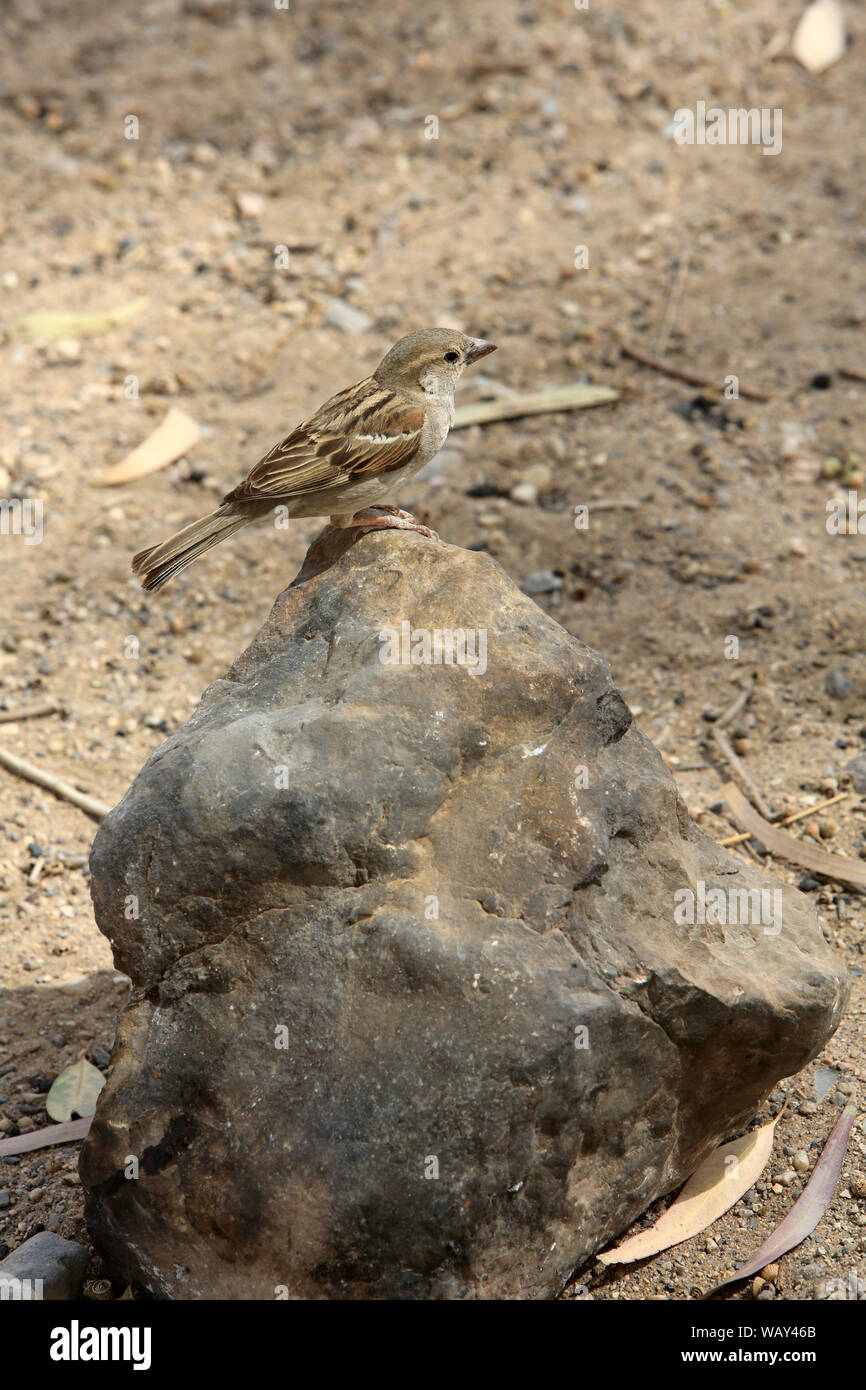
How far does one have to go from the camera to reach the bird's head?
5.18 metres

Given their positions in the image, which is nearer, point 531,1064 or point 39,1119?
point 531,1064

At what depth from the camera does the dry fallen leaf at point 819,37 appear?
435 inches

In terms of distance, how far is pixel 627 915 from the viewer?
406cm

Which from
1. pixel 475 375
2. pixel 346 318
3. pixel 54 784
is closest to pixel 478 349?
pixel 54 784

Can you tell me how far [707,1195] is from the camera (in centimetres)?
434

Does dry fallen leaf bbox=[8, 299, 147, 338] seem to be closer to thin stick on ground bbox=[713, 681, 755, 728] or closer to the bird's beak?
the bird's beak

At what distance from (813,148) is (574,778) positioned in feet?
27.5

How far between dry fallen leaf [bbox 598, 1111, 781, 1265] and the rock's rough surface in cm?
10

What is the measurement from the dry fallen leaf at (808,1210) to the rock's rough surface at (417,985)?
13.0 inches

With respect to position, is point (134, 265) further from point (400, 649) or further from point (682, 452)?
point (400, 649)

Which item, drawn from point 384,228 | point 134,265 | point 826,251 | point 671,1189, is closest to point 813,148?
point 826,251

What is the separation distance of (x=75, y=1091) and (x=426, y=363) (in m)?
3.15

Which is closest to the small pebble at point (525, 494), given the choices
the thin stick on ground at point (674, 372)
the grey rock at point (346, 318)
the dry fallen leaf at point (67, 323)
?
the thin stick on ground at point (674, 372)

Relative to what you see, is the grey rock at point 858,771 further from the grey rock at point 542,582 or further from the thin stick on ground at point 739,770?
the grey rock at point 542,582
